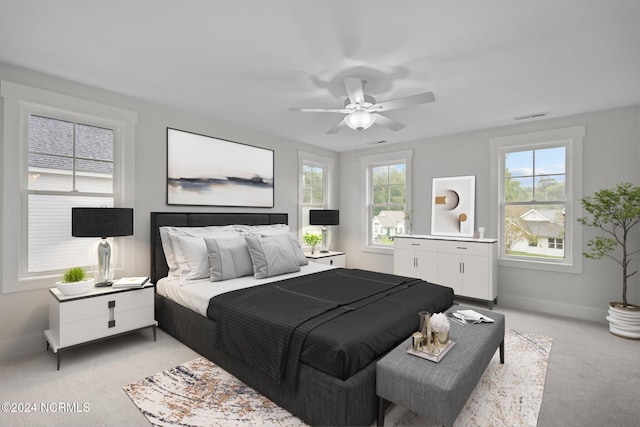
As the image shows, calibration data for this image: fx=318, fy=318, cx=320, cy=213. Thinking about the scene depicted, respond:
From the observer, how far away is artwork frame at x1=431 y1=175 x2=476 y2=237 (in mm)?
4797

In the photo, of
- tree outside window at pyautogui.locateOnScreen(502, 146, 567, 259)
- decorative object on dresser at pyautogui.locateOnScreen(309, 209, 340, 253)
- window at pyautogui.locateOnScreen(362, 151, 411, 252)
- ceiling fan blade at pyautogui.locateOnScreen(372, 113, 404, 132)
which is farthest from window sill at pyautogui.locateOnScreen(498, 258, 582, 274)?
ceiling fan blade at pyautogui.locateOnScreen(372, 113, 404, 132)

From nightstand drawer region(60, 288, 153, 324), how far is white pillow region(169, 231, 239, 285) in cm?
36

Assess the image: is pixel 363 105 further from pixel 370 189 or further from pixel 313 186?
pixel 370 189

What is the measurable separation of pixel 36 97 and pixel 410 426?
13.0 ft

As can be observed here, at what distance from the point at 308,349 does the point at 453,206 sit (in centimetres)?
383

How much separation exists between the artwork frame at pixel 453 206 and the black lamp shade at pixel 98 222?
14.1 ft

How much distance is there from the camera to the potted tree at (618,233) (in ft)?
10.9

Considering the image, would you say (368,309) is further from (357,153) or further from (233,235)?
(357,153)

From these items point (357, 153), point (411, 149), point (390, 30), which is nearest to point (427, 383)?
point (390, 30)

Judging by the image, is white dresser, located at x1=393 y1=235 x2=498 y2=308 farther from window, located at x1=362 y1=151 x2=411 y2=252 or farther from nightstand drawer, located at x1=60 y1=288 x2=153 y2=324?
nightstand drawer, located at x1=60 y1=288 x2=153 y2=324

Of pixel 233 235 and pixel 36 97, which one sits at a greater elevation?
pixel 36 97

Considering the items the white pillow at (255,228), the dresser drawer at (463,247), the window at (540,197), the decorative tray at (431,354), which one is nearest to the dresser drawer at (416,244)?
the dresser drawer at (463,247)

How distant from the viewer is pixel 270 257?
3424mm

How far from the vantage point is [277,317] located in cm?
221
